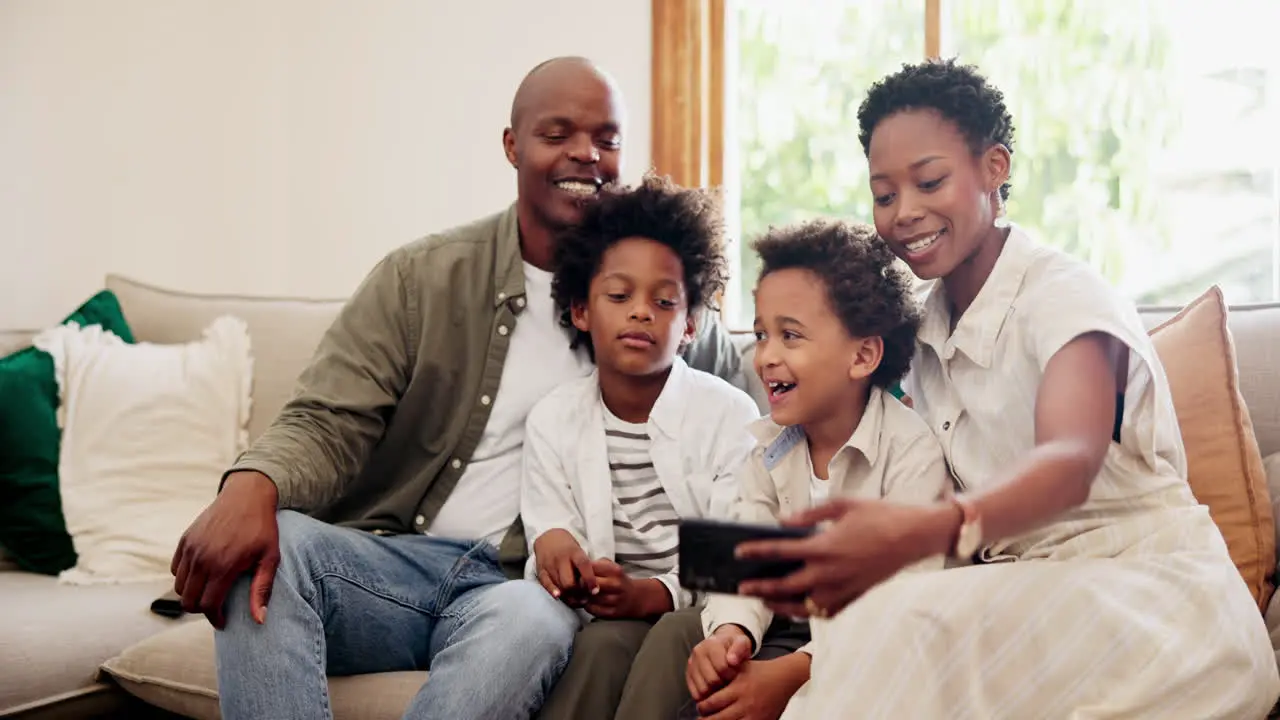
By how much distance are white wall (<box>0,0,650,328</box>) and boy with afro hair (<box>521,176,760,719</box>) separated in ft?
3.76

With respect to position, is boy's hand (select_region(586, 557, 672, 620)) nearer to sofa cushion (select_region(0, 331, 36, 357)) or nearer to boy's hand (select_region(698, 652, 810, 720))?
boy's hand (select_region(698, 652, 810, 720))

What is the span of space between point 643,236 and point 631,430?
1.03 ft

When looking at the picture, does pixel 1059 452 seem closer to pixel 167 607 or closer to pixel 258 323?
pixel 167 607

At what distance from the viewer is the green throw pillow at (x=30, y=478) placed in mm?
2285

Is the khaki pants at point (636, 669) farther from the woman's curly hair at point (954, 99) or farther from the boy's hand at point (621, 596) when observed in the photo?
the woman's curly hair at point (954, 99)

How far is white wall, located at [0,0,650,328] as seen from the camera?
3.11 meters

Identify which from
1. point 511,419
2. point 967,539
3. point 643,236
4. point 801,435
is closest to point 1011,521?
point 967,539

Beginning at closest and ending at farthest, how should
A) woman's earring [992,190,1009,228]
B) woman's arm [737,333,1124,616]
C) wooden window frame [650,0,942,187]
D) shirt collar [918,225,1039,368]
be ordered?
woman's arm [737,333,1124,616], shirt collar [918,225,1039,368], woman's earring [992,190,1009,228], wooden window frame [650,0,942,187]

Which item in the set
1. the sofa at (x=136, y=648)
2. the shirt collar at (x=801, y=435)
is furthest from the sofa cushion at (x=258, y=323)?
the shirt collar at (x=801, y=435)

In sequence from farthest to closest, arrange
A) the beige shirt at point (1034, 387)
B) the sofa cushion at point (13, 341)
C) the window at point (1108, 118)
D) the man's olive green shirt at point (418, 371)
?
the window at point (1108, 118)
the sofa cushion at point (13, 341)
the man's olive green shirt at point (418, 371)
the beige shirt at point (1034, 387)

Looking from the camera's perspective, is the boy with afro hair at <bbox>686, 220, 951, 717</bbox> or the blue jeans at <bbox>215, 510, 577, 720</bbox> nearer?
the blue jeans at <bbox>215, 510, 577, 720</bbox>

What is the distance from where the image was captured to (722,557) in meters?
1.19

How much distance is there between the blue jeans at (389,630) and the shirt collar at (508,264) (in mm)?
452

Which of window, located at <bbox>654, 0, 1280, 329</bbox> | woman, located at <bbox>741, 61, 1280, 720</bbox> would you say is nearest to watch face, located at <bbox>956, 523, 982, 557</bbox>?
woman, located at <bbox>741, 61, 1280, 720</bbox>
